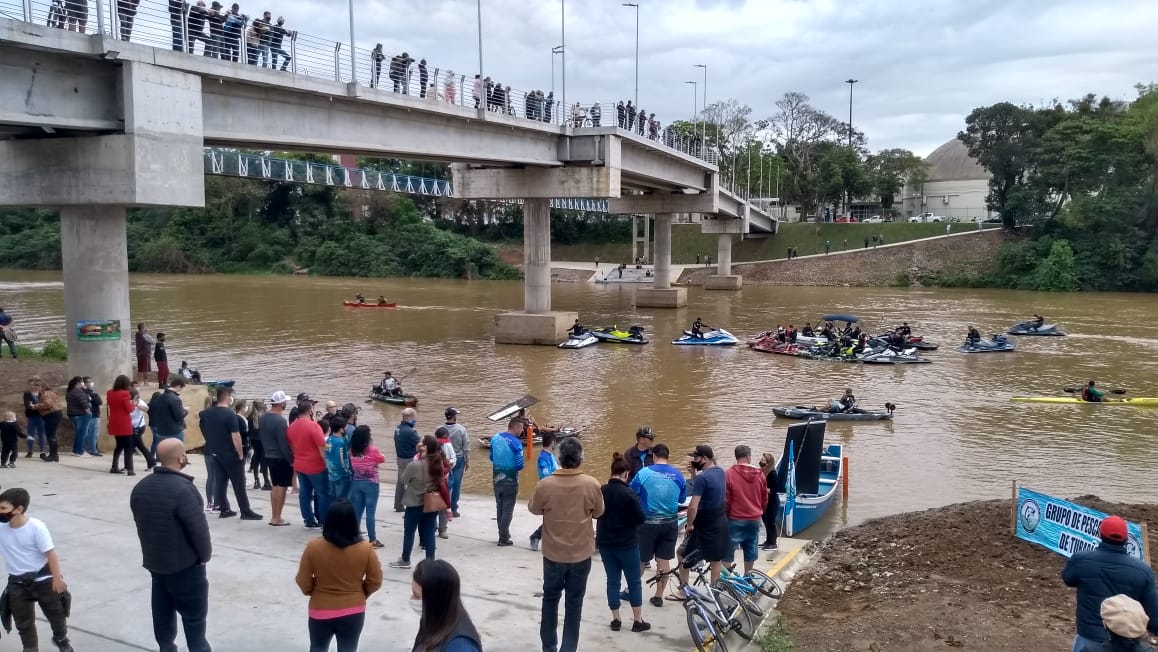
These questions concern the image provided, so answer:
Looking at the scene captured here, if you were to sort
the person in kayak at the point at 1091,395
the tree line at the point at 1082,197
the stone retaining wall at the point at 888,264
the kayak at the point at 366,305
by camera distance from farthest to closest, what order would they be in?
1. the stone retaining wall at the point at 888,264
2. the tree line at the point at 1082,197
3. the kayak at the point at 366,305
4. the person in kayak at the point at 1091,395

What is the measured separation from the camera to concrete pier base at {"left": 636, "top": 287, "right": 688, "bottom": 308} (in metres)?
52.2

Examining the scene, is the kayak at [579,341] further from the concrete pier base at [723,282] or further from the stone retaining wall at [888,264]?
the stone retaining wall at [888,264]

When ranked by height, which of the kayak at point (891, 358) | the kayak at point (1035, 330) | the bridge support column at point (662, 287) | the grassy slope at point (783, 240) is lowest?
the kayak at point (891, 358)

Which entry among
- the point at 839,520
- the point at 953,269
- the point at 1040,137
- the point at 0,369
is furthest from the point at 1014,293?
the point at 0,369

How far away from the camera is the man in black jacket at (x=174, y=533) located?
588cm

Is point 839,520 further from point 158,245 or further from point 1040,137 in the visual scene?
point 158,245

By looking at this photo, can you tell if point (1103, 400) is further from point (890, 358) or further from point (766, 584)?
point (766, 584)

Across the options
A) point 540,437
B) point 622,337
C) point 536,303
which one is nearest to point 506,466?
point 540,437

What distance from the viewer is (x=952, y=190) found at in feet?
318

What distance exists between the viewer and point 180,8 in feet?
60.8

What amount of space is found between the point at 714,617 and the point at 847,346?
26.1 meters

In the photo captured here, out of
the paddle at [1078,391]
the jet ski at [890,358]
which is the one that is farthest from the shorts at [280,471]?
the jet ski at [890,358]

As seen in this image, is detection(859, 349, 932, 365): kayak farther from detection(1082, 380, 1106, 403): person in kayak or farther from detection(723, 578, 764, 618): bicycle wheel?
detection(723, 578, 764, 618): bicycle wheel

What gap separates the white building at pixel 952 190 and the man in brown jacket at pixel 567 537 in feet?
310
